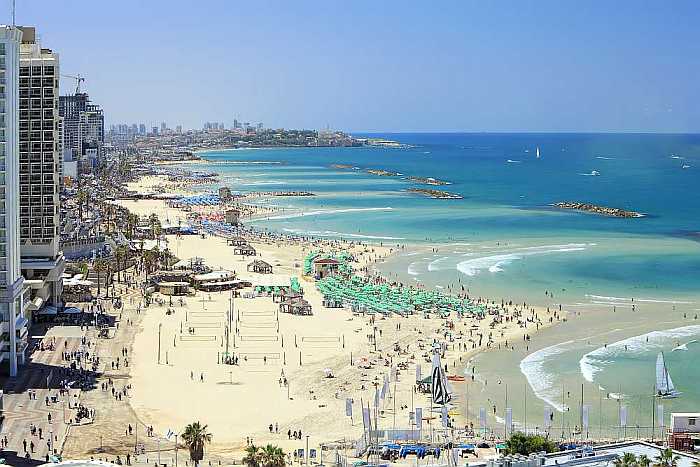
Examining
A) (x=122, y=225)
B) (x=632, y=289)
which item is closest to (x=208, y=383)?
(x=632, y=289)

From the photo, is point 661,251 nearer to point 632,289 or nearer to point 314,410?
point 632,289

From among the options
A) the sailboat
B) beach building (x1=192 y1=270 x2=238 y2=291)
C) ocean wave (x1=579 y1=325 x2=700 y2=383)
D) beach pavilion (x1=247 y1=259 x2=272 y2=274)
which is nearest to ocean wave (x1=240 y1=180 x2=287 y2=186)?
beach pavilion (x1=247 y1=259 x2=272 y2=274)

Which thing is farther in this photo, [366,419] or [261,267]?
[261,267]

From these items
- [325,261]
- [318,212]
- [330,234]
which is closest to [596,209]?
[318,212]

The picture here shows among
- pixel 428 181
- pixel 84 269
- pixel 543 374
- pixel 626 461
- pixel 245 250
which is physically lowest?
pixel 543 374

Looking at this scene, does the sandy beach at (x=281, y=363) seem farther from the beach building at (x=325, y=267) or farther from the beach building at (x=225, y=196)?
the beach building at (x=225, y=196)

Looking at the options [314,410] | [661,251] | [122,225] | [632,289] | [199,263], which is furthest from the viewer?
[122,225]

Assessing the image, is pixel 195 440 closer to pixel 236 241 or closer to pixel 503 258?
pixel 503 258
